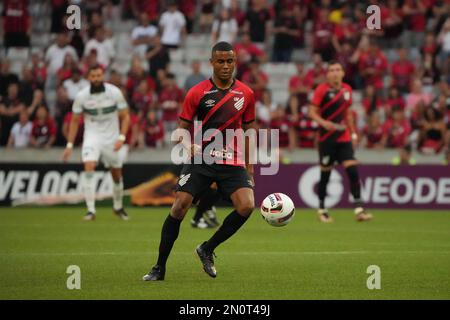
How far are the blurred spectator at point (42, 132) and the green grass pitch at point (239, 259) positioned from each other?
4600mm

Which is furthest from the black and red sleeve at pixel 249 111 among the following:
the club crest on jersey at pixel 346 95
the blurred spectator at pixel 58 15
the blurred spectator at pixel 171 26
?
the blurred spectator at pixel 58 15

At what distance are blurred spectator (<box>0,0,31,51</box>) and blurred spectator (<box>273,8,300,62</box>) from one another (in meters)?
6.83

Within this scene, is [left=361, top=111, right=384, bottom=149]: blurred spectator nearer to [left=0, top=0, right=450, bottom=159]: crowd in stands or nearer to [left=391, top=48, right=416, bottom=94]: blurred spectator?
[left=0, top=0, right=450, bottom=159]: crowd in stands

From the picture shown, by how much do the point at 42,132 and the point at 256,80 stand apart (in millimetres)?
5374

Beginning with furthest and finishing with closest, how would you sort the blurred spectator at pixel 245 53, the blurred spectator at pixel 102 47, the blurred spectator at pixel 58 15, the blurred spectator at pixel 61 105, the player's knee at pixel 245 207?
the blurred spectator at pixel 58 15 → the blurred spectator at pixel 102 47 → the blurred spectator at pixel 245 53 → the blurred spectator at pixel 61 105 → the player's knee at pixel 245 207

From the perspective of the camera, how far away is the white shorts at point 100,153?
18641 millimetres

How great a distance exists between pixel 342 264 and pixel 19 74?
17.2m

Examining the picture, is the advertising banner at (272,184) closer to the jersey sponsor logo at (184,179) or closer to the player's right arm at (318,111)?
the player's right arm at (318,111)

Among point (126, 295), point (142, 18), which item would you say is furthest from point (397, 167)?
point (126, 295)

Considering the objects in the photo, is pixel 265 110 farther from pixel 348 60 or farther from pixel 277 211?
pixel 277 211

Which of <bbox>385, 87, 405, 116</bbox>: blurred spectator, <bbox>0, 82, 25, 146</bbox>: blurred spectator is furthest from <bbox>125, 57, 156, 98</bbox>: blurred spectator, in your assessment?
<bbox>385, 87, 405, 116</bbox>: blurred spectator

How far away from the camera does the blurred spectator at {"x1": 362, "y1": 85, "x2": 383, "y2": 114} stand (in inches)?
1021

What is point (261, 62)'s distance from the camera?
27.3m

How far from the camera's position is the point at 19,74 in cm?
2770
